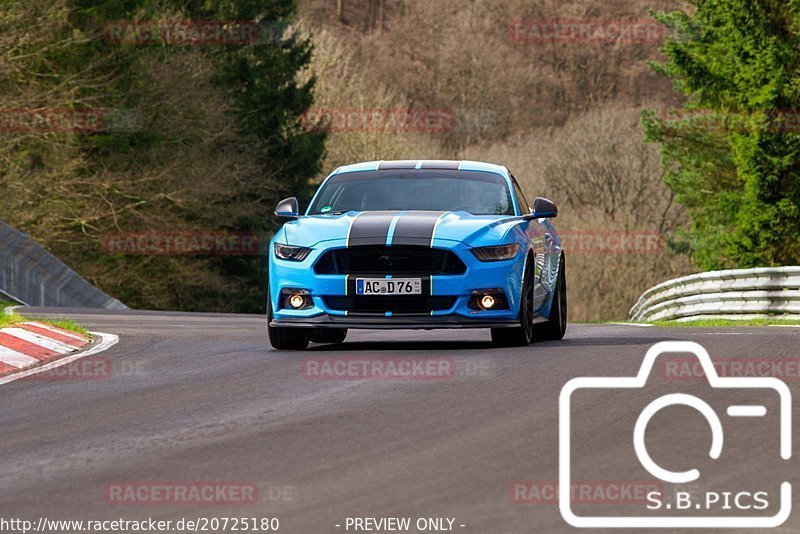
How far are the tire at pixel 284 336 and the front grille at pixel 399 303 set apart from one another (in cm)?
88

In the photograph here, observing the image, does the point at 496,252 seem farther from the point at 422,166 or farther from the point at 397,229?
the point at 422,166

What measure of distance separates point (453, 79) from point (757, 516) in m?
126

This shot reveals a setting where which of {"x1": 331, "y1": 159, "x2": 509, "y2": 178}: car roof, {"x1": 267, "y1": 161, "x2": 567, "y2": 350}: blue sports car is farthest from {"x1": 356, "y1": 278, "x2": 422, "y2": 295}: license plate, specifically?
{"x1": 331, "y1": 159, "x2": 509, "y2": 178}: car roof

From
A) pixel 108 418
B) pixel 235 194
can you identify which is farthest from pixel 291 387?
pixel 235 194

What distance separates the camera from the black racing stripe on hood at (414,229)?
13844mm

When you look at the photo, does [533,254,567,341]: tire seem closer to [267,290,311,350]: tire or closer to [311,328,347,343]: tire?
[311,328,347,343]: tire

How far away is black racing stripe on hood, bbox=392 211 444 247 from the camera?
13.8m

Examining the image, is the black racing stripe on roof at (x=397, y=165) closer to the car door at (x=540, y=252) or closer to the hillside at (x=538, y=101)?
the car door at (x=540, y=252)
